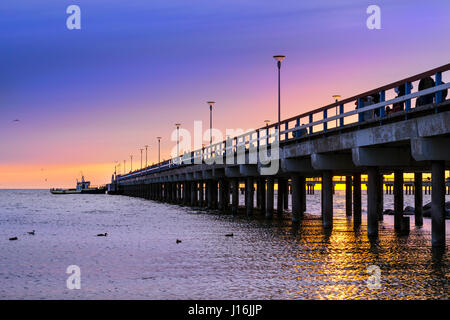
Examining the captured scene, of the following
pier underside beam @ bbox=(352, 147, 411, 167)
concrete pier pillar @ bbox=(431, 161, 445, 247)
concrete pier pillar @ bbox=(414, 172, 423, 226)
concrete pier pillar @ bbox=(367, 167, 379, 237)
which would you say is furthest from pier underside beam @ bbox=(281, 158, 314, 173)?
concrete pier pillar @ bbox=(431, 161, 445, 247)

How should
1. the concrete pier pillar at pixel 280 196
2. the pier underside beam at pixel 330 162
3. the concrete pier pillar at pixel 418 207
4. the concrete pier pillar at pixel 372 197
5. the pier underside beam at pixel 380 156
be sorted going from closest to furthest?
the pier underside beam at pixel 380 156
the concrete pier pillar at pixel 372 197
the pier underside beam at pixel 330 162
the concrete pier pillar at pixel 418 207
the concrete pier pillar at pixel 280 196

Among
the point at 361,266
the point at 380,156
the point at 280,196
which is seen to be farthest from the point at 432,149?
the point at 280,196

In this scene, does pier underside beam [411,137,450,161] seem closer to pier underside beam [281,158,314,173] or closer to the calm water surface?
the calm water surface

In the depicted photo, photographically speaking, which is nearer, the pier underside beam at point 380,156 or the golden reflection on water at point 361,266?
the golden reflection on water at point 361,266

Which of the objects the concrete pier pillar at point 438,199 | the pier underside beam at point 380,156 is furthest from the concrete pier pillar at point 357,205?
the concrete pier pillar at point 438,199

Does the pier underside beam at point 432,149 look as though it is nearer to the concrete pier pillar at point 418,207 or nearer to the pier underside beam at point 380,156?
the pier underside beam at point 380,156

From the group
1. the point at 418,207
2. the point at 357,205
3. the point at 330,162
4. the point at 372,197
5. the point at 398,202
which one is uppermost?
the point at 330,162

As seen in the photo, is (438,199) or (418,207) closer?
(438,199)

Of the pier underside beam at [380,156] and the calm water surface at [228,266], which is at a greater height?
the pier underside beam at [380,156]

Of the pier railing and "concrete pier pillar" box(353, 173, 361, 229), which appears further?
"concrete pier pillar" box(353, 173, 361, 229)

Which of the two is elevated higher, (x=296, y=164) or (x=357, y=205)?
(x=296, y=164)

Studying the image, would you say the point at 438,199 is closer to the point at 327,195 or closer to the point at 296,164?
the point at 327,195
